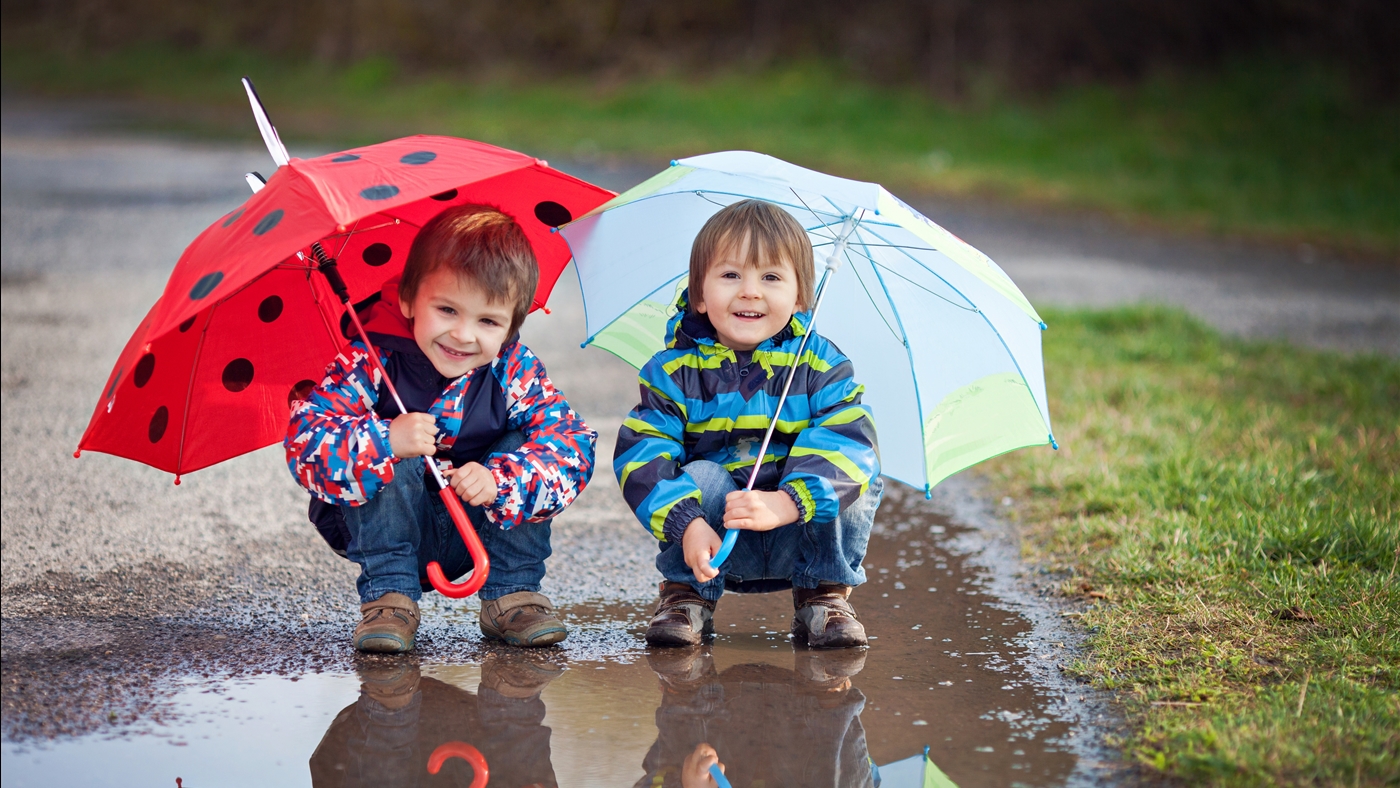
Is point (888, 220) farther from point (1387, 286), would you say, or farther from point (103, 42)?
point (103, 42)

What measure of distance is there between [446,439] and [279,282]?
596 millimetres

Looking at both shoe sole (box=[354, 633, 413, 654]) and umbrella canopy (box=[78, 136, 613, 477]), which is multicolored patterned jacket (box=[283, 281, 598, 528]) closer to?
umbrella canopy (box=[78, 136, 613, 477])

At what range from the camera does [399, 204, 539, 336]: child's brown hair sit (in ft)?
10.2

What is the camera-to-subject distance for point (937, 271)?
10.8 feet

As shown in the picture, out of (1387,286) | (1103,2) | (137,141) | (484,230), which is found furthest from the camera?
(1103,2)

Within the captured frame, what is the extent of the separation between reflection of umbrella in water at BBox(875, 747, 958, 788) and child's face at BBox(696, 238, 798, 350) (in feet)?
3.45

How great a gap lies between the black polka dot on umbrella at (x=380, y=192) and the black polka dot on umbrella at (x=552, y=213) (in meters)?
0.70

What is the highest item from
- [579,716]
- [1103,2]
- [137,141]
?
[1103,2]

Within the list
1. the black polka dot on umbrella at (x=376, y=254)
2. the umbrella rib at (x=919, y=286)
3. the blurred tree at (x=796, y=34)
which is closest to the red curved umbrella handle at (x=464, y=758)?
the black polka dot on umbrella at (x=376, y=254)

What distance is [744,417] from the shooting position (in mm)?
3258

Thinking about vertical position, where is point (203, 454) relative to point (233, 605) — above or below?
above

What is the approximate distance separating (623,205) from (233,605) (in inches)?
57.3

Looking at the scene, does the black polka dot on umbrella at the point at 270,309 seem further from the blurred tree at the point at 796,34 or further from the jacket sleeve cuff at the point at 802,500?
the blurred tree at the point at 796,34

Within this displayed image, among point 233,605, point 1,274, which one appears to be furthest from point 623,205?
point 1,274
